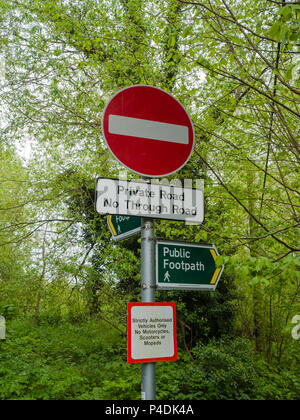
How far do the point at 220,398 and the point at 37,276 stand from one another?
202 inches

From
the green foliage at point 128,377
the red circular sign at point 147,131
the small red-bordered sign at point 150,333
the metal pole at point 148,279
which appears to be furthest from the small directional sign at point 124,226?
the green foliage at point 128,377

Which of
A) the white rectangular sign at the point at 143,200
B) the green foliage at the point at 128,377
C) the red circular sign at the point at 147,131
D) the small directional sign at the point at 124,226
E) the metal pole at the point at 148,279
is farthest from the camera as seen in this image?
the green foliage at the point at 128,377

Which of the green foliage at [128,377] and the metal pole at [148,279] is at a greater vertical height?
the metal pole at [148,279]

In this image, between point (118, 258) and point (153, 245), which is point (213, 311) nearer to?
point (118, 258)

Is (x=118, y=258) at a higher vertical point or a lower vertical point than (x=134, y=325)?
higher

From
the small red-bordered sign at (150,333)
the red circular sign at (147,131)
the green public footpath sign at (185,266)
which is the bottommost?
the small red-bordered sign at (150,333)

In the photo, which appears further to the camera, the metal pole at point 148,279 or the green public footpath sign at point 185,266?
the green public footpath sign at point 185,266

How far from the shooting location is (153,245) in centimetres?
174

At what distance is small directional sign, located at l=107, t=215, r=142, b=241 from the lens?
1931 millimetres

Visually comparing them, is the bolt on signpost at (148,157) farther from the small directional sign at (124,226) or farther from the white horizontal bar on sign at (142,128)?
the small directional sign at (124,226)

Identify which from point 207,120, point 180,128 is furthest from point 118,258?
point 180,128

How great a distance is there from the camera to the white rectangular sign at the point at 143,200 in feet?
5.49

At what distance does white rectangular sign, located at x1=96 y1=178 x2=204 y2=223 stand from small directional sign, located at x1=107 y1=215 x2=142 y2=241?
0.17 metres

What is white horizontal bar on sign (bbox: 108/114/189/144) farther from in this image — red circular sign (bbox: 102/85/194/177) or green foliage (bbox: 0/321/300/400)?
green foliage (bbox: 0/321/300/400)
